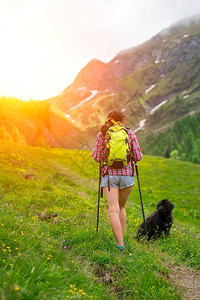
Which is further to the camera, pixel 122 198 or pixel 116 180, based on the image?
pixel 122 198

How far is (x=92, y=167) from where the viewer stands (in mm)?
30719

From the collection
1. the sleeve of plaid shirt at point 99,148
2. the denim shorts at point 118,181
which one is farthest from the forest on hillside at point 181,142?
the denim shorts at point 118,181

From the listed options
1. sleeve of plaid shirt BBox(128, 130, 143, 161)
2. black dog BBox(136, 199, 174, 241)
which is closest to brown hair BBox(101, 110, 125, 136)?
sleeve of plaid shirt BBox(128, 130, 143, 161)

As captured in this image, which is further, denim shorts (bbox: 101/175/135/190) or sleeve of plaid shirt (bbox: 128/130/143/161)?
sleeve of plaid shirt (bbox: 128/130/143/161)

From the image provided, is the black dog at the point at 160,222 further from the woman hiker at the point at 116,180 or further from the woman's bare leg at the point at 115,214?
the woman's bare leg at the point at 115,214

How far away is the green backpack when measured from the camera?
17.7 ft

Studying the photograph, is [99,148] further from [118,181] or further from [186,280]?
[186,280]

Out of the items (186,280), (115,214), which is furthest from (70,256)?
(186,280)

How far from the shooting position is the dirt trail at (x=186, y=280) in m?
4.56

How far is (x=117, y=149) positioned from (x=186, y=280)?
3039mm

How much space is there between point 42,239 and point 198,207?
15.6 meters

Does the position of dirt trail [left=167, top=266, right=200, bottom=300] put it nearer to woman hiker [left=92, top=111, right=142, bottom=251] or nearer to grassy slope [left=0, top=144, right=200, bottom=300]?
grassy slope [left=0, top=144, right=200, bottom=300]

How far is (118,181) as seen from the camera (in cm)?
555

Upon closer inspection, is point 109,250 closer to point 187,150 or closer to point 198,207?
point 198,207
